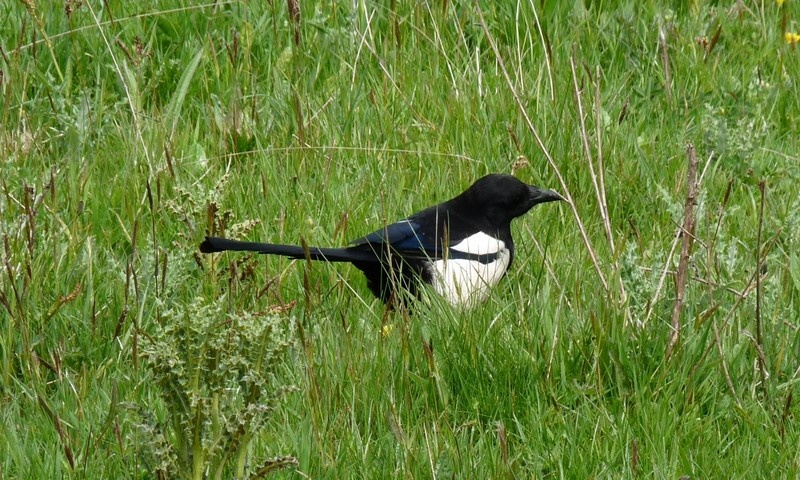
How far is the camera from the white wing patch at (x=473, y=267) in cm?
A: 371

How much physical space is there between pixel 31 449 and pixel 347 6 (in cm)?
287

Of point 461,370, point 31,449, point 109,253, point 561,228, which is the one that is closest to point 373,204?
point 561,228

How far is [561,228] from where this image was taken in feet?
13.4

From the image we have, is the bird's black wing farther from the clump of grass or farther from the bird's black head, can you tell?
the clump of grass

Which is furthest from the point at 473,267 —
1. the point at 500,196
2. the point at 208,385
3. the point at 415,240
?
the point at 208,385

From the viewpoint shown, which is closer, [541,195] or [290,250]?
[290,250]

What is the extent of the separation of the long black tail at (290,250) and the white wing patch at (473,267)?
0.23 metres

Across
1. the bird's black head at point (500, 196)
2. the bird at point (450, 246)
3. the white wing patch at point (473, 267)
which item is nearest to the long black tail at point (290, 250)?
the bird at point (450, 246)

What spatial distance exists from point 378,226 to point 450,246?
234mm

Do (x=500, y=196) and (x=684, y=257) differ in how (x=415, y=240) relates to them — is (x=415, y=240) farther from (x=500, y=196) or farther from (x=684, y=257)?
(x=684, y=257)

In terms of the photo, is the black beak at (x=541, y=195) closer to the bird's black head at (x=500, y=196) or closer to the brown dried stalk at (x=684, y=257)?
the bird's black head at (x=500, y=196)

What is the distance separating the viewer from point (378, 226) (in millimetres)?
4055

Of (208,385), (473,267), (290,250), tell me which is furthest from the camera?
(473,267)

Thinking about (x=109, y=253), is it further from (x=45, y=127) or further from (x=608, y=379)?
(x=608, y=379)
